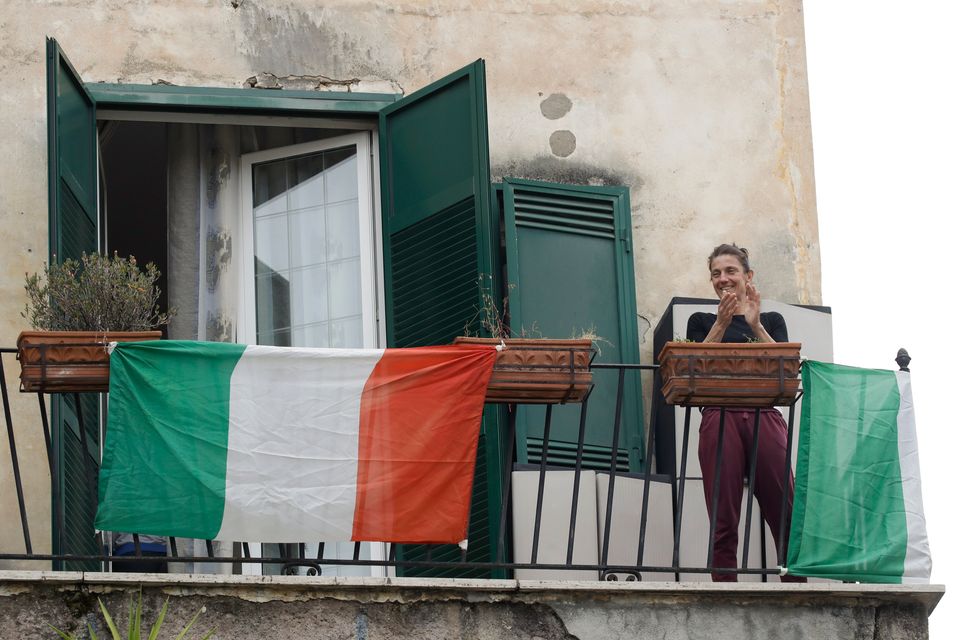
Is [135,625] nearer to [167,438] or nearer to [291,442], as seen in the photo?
[167,438]

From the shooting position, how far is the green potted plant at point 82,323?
7.90m

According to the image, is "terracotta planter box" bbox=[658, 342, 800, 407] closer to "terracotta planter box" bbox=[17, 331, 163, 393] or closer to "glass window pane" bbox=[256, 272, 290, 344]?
"terracotta planter box" bbox=[17, 331, 163, 393]

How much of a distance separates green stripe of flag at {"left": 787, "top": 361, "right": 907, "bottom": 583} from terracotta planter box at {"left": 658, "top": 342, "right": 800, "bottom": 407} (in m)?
0.13

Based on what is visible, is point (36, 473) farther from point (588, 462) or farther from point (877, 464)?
point (877, 464)

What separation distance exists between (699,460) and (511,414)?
102 cm

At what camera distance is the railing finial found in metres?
8.36

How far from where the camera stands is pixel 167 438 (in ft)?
25.9

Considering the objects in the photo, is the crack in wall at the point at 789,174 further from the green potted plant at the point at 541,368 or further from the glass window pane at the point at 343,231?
the green potted plant at the point at 541,368

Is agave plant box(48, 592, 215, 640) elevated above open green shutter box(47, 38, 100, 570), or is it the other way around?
open green shutter box(47, 38, 100, 570)

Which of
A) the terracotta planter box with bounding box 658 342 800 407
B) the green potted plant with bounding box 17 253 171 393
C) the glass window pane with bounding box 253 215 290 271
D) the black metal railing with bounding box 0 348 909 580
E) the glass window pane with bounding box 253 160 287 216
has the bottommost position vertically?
the black metal railing with bounding box 0 348 909 580

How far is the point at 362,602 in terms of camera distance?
7.69m

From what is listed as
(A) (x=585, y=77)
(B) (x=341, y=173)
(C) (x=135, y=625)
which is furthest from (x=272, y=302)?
(C) (x=135, y=625)

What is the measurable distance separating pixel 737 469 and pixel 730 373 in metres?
0.58

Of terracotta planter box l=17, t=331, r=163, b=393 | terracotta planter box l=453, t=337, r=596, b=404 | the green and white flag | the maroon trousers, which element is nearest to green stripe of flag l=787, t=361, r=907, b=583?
the green and white flag
